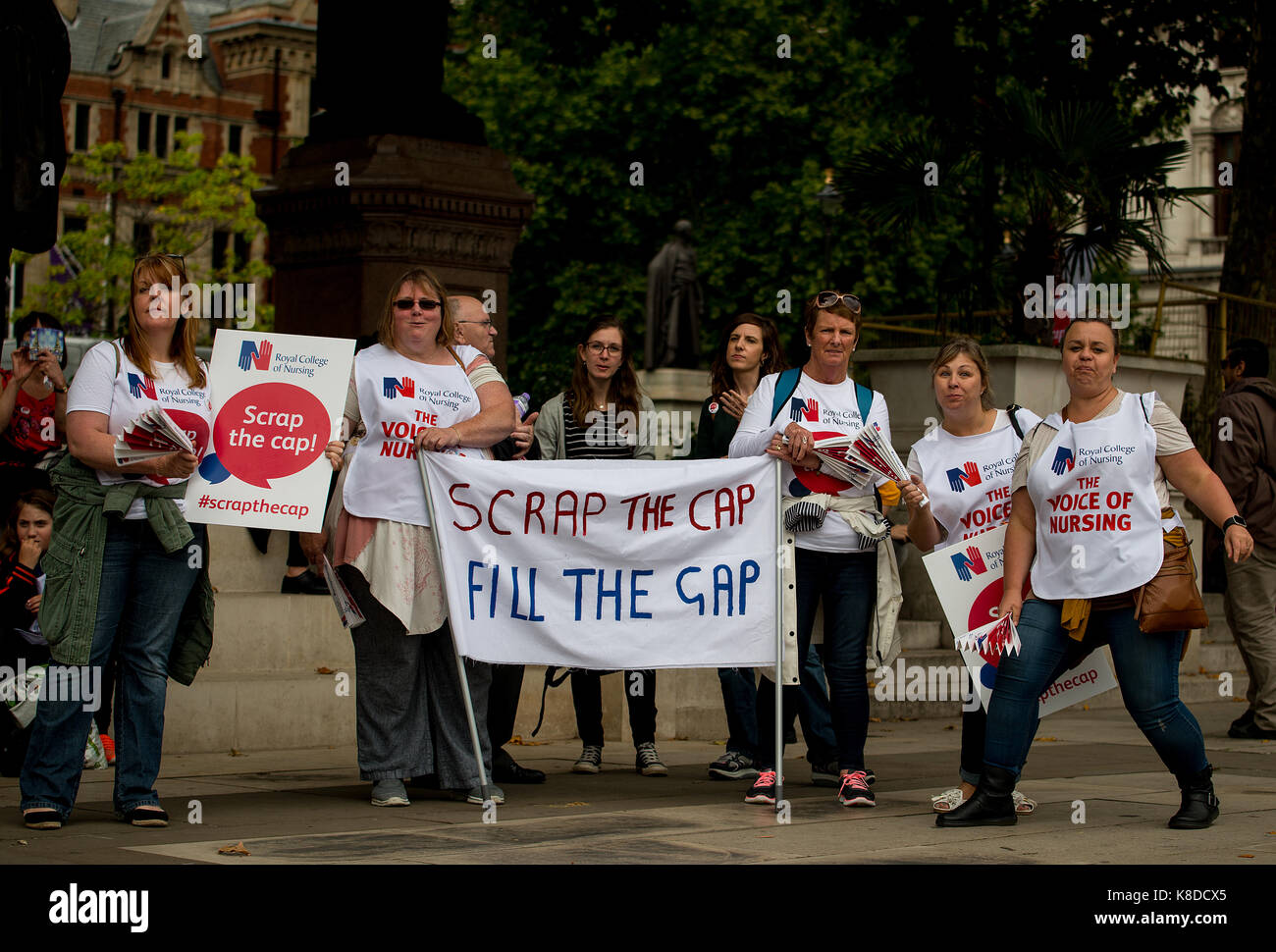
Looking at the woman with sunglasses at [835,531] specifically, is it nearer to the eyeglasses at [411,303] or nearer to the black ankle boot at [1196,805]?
the black ankle boot at [1196,805]

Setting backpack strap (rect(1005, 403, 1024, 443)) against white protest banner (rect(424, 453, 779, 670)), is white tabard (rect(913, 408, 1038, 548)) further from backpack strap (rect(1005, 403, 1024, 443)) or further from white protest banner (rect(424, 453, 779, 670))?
white protest banner (rect(424, 453, 779, 670))

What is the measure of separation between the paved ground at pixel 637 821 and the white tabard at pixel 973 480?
120 cm

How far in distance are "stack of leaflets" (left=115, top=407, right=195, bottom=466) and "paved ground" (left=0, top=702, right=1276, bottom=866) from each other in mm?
1376

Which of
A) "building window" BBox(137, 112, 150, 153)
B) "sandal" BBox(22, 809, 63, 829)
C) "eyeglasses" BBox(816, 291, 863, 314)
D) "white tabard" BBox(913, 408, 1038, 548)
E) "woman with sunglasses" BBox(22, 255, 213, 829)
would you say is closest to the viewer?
"sandal" BBox(22, 809, 63, 829)

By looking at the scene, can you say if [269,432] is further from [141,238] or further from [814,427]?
[141,238]

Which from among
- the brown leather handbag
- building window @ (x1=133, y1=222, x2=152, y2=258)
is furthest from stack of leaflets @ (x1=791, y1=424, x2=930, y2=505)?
building window @ (x1=133, y1=222, x2=152, y2=258)

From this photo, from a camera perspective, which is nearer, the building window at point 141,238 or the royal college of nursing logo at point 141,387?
the royal college of nursing logo at point 141,387

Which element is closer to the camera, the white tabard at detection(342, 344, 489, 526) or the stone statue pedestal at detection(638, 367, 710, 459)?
the white tabard at detection(342, 344, 489, 526)

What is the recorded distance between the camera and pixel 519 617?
7215mm

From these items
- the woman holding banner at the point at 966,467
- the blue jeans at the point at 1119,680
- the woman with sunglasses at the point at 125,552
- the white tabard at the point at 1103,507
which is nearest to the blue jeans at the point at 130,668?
the woman with sunglasses at the point at 125,552

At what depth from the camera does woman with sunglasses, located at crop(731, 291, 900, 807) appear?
7.49 metres

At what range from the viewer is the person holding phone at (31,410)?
8.91m

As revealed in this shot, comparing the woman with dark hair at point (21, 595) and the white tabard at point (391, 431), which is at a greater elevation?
the white tabard at point (391, 431)

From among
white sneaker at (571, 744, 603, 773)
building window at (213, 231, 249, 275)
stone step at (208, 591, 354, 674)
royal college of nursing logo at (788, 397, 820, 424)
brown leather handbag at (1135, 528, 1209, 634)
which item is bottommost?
white sneaker at (571, 744, 603, 773)
